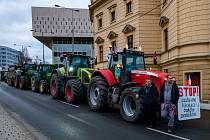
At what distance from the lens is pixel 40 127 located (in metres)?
11.1

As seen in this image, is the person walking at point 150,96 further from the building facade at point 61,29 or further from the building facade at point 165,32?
the building facade at point 61,29

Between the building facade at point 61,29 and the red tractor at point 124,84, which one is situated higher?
the building facade at point 61,29

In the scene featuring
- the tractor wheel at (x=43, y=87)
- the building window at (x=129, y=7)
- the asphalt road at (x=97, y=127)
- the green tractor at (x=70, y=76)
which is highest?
the building window at (x=129, y=7)

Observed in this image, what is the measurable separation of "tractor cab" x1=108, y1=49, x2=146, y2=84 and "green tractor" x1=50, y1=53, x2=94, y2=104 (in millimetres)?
3825

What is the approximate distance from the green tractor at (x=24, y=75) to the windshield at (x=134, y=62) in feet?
61.4

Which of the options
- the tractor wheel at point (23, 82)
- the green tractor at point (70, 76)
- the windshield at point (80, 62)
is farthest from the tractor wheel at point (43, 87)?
the windshield at point (80, 62)

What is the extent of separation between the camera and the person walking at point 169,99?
10.8m

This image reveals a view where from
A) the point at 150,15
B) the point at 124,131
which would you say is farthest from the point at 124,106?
the point at 150,15

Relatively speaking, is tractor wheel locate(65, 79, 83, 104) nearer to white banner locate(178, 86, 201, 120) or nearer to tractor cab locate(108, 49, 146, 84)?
tractor cab locate(108, 49, 146, 84)

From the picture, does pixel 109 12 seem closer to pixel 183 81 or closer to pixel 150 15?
pixel 150 15

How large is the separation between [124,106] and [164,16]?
1636cm

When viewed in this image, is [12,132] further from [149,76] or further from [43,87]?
[43,87]

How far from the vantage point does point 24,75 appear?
107ft

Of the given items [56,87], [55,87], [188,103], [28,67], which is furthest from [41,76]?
[188,103]
